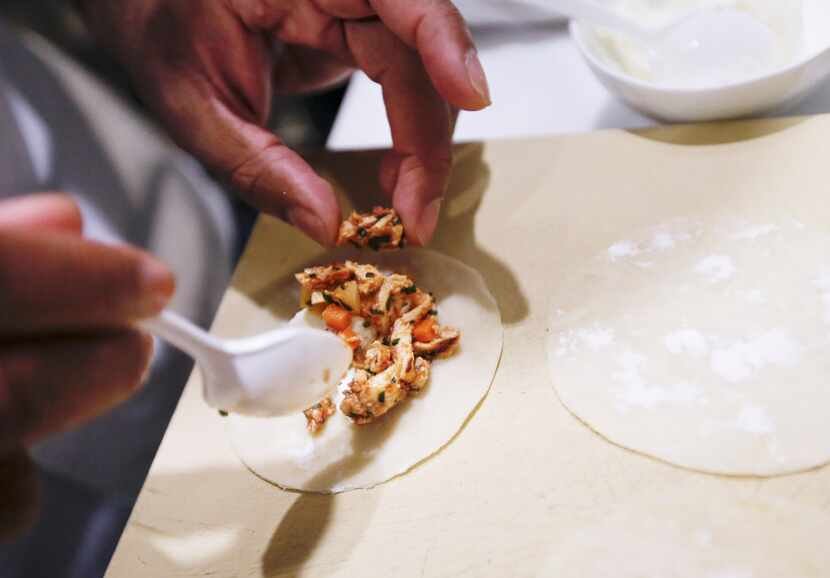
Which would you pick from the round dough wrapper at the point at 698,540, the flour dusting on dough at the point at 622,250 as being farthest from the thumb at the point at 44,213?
the flour dusting on dough at the point at 622,250

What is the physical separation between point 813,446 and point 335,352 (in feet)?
1.84

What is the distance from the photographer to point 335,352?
900 mm

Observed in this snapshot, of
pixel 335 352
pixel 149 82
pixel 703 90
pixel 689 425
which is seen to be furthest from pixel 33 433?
pixel 703 90

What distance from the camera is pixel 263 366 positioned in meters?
0.80

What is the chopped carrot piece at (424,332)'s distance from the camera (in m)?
1.01

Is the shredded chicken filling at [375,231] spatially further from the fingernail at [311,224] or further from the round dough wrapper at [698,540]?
the round dough wrapper at [698,540]

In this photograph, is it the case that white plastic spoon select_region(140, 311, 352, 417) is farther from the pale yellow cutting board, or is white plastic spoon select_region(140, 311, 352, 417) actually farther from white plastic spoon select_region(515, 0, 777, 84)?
white plastic spoon select_region(515, 0, 777, 84)

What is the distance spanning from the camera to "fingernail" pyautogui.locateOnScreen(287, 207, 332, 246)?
41.8 inches

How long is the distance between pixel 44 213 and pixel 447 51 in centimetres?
53

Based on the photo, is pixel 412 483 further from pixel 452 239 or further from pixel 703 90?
pixel 703 90

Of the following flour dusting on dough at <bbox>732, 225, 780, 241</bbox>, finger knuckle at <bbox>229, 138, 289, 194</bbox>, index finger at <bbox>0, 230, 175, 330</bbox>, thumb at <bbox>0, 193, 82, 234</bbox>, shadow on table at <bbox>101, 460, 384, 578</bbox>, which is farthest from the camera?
finger knuckle at <bbox>229, 138, 289, 194</bbox>

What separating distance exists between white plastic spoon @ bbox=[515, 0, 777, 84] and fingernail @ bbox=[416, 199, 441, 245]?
41 cm

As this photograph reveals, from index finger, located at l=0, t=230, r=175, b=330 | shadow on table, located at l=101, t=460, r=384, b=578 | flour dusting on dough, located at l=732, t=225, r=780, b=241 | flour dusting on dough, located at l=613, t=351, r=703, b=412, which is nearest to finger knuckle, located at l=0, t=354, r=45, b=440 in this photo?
index finger, located at l=0, t=230, r=175, b=330

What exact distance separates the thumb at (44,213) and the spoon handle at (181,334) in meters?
0.11
